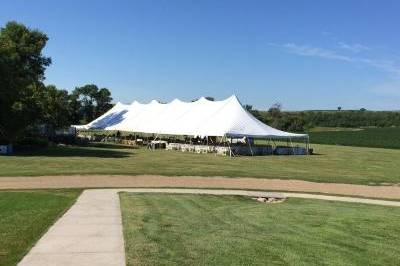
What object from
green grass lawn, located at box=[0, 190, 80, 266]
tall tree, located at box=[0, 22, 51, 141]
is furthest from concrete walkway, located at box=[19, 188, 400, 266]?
tall tree, located at box=[0, 22, 51, 141]

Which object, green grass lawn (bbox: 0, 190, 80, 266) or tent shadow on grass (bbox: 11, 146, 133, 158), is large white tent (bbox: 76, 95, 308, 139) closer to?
tent shadow on grass (bbox: 11, 146, 133, 158)

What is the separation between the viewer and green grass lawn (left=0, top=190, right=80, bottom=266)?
853 centimetres

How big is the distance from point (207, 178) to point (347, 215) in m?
11.2

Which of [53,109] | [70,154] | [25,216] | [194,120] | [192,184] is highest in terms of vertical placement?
[53,109]

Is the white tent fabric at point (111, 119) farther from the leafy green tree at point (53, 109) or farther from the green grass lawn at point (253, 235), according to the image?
the green grass lawn at point (253, 235)

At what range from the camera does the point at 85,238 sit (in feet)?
30.7

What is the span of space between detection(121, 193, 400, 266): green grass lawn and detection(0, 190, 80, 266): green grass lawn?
154 centimetres

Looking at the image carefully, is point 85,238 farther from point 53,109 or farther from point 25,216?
point 53,109

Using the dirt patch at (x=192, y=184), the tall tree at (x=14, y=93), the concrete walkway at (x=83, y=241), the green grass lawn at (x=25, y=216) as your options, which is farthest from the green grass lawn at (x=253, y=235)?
the tall tree at (x=14, y=93)

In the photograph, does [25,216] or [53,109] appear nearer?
[25,216]

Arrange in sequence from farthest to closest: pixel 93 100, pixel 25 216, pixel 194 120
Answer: pixel 93 100, pixel 194 120, pixel 25 216

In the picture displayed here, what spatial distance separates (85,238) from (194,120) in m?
38.5

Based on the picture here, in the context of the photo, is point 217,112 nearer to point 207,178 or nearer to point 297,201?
point 207,178

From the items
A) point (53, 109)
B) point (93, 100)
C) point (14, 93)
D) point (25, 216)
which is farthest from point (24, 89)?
point (93, 100)
